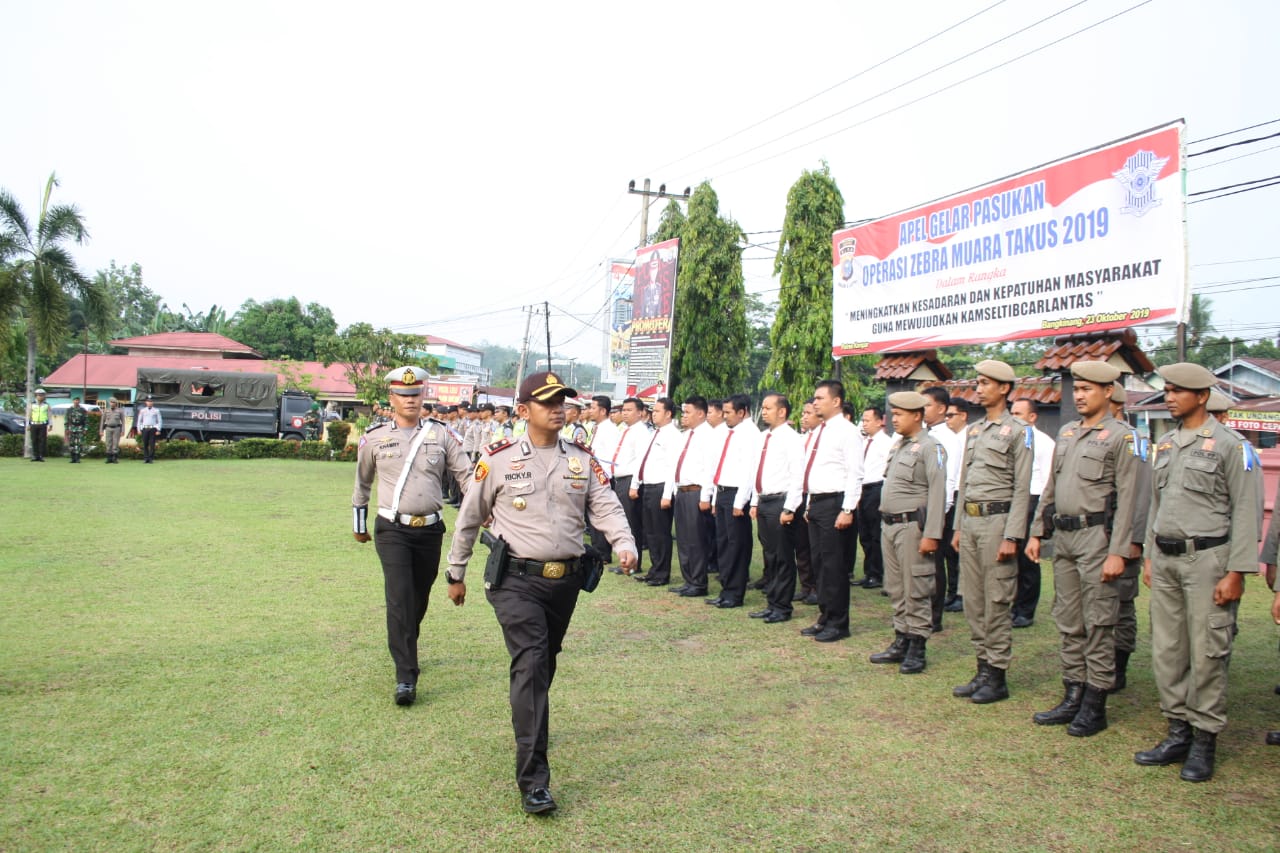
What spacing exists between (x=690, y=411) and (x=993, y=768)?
15.8ft

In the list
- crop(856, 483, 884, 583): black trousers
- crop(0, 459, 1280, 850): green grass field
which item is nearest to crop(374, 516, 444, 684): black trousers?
crop(0, 459, 1280, 850): green grass field

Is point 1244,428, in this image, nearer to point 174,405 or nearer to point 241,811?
point 241,811

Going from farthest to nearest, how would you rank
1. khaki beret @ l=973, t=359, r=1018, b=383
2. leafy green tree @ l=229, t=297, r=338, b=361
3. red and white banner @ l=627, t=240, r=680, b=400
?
1. leafy green tree @ l=229, t=297, r=338, b=361
2. red and white banner @ l=627, t=240, r=680, b=400
3. khaki beret @ l=973, t=359, r=1018, b=383

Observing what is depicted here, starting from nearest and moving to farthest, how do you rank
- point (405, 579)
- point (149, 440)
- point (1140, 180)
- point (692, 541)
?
point (405, 579)
point (1140, 180)
point (692, 541)
point (149, 440)

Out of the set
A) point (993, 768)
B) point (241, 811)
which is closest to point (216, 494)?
point (241, 811)

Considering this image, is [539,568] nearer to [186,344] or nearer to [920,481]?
[920,481]

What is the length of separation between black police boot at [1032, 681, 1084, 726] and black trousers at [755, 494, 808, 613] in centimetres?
265

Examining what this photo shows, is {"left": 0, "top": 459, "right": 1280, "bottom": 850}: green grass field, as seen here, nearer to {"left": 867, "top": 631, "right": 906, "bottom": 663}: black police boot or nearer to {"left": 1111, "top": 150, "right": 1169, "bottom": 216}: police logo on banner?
{"left": 867, "top": 631, "right": 906, "bottom": 663}: black police boot

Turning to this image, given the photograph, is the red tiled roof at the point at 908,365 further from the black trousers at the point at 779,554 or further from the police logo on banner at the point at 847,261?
the black trousers at the point at 779,554

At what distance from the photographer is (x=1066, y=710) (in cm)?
486

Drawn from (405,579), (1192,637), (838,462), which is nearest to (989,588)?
(1192,637)

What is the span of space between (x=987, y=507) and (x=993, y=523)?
0.11m

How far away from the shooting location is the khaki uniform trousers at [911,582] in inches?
232

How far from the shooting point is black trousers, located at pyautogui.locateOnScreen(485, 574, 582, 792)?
3.67 metres
